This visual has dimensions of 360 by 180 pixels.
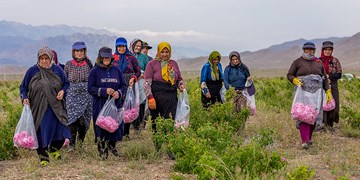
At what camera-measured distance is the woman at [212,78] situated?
8.89m

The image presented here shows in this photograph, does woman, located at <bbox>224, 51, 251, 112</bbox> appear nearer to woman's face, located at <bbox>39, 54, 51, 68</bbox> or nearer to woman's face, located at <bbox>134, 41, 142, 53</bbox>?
woman's face, located at <bbox>134, 41, 142, 53</bbox>

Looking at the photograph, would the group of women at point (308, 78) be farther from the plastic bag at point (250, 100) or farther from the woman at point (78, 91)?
the woman at point (78, 91)

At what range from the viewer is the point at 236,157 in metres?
4.69

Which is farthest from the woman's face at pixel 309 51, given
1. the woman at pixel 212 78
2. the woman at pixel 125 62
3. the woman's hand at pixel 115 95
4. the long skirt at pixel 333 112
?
the woman's hand at pixel 115 95

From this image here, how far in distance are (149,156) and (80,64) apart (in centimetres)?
177

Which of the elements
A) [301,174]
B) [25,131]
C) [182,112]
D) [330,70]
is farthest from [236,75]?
[301,174]

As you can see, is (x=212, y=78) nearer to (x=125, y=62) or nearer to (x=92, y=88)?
(x=125, y=62)

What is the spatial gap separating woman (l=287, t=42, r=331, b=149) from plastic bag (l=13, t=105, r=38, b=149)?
12.8ft

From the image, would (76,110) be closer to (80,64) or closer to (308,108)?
(80,64)

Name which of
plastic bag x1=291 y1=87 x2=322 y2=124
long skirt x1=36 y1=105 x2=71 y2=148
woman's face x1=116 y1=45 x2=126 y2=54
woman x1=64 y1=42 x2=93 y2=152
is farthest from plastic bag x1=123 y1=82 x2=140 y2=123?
plastic bag x1=291 y1=87 x2=322 y2=124

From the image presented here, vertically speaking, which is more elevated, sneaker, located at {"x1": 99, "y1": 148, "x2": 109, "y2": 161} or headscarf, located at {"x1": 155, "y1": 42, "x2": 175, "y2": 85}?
headscarf, located at {"x1": 155, "y1": 42, "x2": 175, "y2": 85}

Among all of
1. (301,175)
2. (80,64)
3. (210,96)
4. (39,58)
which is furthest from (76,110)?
(301,175)

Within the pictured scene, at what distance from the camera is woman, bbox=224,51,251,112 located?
8913 millimetres

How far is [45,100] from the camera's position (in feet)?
20.8
